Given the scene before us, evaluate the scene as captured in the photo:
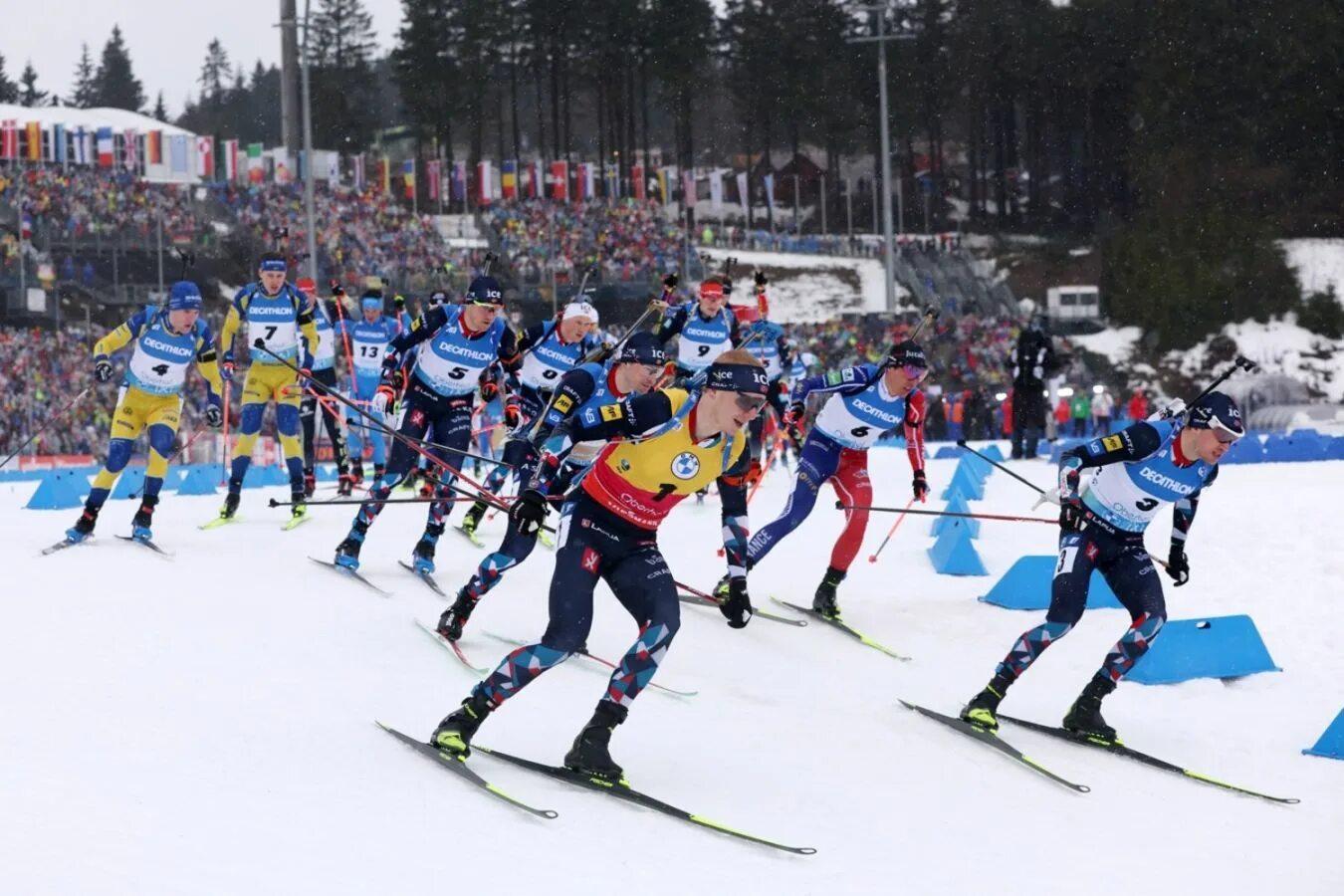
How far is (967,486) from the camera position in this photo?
57.3 feet

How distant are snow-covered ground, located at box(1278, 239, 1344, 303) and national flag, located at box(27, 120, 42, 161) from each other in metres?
34.7

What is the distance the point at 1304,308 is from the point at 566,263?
70.1 feet

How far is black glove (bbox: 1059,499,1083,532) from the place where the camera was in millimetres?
8523

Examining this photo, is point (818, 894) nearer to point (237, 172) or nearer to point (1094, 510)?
point (1094, 510)

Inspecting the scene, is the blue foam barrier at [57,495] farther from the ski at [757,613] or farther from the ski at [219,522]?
the ski at [757,613]

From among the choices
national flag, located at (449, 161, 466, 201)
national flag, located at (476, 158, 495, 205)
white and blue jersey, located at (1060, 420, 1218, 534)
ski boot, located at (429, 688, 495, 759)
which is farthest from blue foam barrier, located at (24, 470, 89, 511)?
national flag, located at (449, 161, 466, 201)

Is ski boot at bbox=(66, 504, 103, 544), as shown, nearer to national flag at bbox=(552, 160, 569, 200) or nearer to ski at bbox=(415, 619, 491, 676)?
ski at bbox=(415, 619, 491, 676)

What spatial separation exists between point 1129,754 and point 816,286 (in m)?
42.4

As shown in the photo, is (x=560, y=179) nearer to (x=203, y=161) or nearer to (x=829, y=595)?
(x=203, y=161)

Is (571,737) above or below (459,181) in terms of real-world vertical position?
below

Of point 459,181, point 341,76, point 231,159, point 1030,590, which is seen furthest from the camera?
point 341,76

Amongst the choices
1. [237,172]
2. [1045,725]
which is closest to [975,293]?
[237,172]

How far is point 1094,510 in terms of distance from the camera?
8.87 m

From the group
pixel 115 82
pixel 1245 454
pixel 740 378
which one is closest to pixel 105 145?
pixel 1245 454
